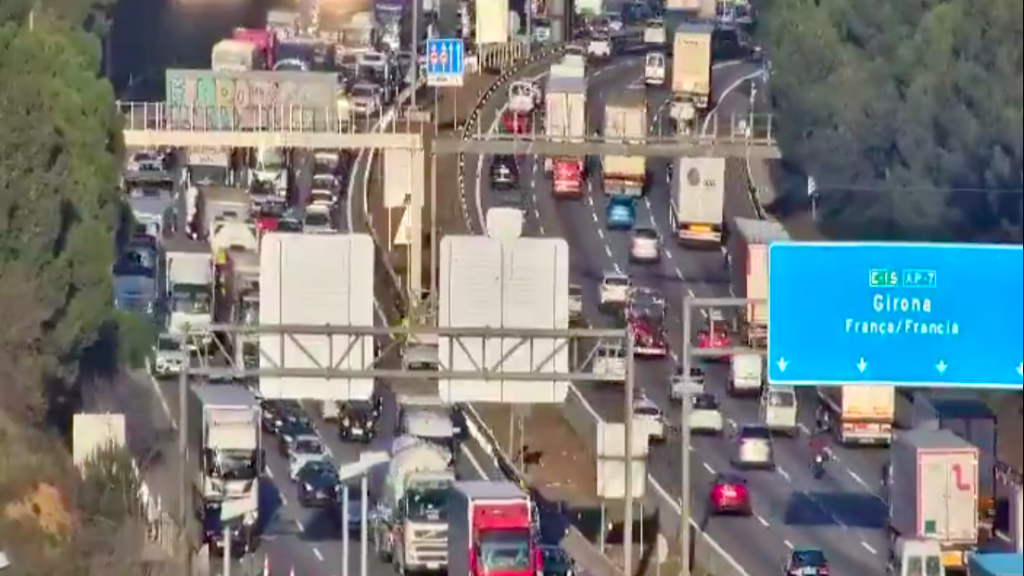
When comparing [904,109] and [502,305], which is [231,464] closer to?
[502,305]

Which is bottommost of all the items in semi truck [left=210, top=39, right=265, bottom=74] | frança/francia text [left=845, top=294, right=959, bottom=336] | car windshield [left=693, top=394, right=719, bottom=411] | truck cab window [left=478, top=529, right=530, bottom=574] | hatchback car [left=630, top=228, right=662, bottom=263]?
car windshield [left=693, top=394, right=719, bottom=411]

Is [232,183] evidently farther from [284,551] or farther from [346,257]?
[346,257]

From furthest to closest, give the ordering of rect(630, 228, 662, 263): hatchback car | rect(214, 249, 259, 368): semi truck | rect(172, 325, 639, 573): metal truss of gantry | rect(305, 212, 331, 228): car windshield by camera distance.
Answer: rect(630, 228, 662, 263): hatchback car → rect(305, 212, 331, 228): car windshield → rect(214, 249, 259, 368): semi truck → rect(172, 325, 639, 573): metal truss of gantry

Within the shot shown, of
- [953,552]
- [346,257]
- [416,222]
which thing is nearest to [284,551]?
[346,257]

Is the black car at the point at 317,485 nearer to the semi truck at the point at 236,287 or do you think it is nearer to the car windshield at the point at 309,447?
the car windshield at the point at 309,447

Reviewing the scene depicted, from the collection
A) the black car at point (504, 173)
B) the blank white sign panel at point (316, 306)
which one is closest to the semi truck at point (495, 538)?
the blank white sign panel at point (316, 306)

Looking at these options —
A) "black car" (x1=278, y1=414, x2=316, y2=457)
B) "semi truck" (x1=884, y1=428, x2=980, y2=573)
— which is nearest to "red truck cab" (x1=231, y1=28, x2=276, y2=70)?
"black car" (x1=278, y1=414, x2=316, y2=457)

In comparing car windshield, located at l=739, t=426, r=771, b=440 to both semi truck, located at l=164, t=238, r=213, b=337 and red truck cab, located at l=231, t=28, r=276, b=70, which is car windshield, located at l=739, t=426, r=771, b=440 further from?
red truck cab, located at l=231, t=28, r=276, b=70
